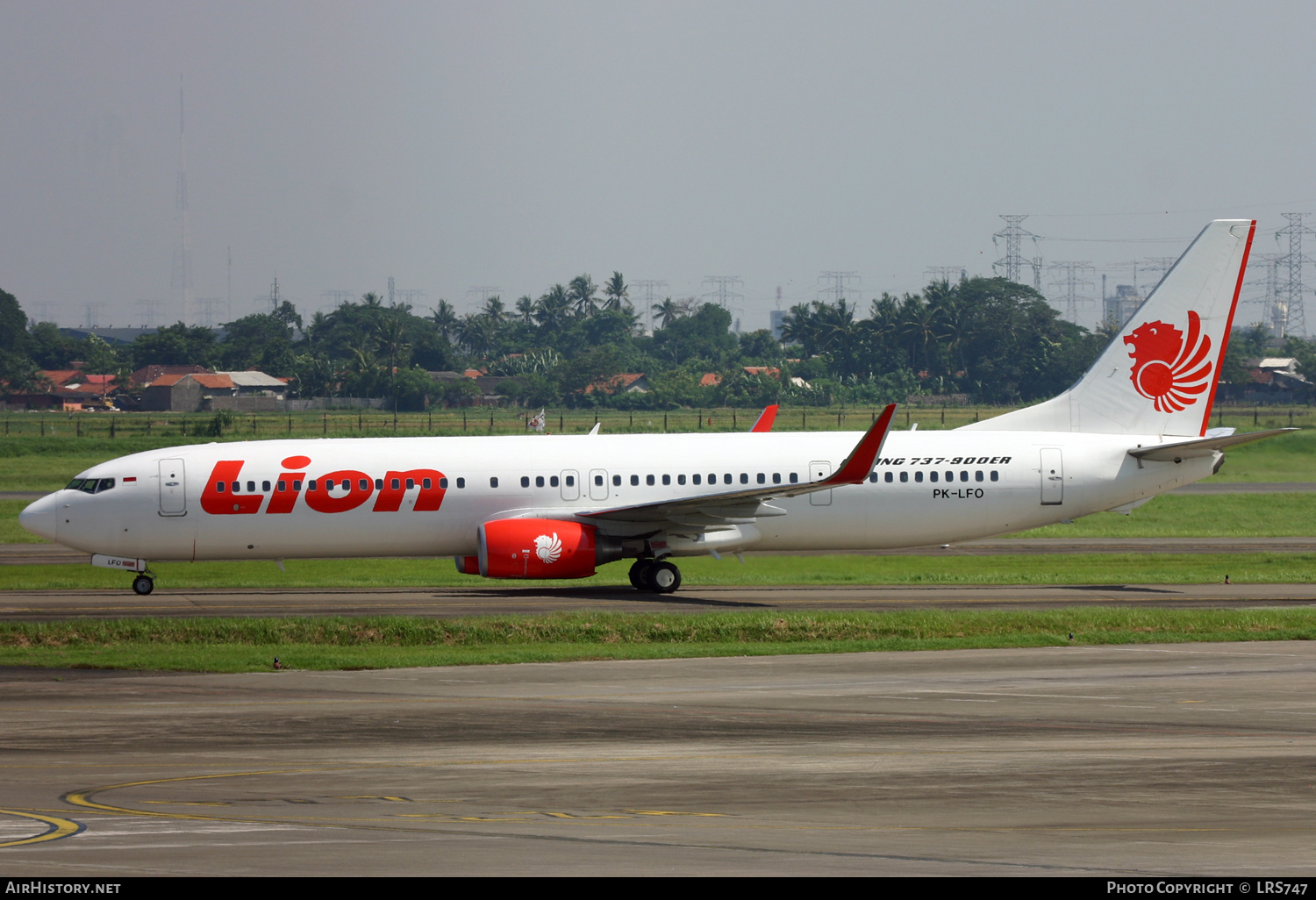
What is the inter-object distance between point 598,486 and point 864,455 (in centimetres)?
706

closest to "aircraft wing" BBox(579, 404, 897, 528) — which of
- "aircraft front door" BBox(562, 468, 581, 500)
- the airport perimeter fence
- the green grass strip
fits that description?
"aircraft front door" BBox(562, 468, 581, 500)

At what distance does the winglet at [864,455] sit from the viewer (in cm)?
3384

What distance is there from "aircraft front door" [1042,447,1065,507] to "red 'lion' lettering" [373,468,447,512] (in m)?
15.8

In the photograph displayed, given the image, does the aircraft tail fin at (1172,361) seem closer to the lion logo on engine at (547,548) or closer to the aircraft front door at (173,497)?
the lion logo on engine at (547,548)

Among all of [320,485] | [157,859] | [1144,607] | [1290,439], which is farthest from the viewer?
[1290,439]

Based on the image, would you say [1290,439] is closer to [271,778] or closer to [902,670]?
[902,670]

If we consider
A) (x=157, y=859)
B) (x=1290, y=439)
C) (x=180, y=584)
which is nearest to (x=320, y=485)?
(x=180, y=584)

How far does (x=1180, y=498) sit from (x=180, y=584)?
42.0 meters

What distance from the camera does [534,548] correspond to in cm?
3538

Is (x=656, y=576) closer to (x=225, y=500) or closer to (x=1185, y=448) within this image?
(x=225, y=500)

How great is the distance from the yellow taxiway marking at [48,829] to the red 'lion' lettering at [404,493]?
21.6m

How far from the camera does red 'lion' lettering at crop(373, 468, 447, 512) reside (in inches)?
1426

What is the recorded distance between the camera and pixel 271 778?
16.4 meters

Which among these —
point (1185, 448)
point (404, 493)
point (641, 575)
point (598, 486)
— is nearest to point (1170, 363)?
point (1185, 448)
